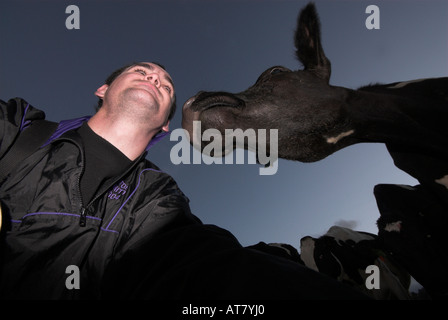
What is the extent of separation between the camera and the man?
149 centimetres

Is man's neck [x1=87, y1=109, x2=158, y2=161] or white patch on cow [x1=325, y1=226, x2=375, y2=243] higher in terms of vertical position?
man's neck [x1=87, y1=109, x2=158, y2=161]

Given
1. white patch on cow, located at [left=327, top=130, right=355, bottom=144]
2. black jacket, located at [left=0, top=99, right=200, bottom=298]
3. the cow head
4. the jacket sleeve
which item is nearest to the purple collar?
black jacket, located at [left=0, top=99, right=200, bottom=298]

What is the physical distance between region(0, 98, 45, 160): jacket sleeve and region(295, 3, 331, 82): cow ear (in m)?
3.13

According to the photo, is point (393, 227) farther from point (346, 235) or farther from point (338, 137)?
point (338, 137)

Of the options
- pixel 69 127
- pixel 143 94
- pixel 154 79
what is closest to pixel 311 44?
pixel 154 79

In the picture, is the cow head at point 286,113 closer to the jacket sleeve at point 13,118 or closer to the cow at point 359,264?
the jacket sleeve at point 13,118

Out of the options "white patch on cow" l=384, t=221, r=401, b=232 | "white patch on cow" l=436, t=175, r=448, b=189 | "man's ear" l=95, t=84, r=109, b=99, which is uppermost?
"man's ear" l=95, t=84, r=109, b=99

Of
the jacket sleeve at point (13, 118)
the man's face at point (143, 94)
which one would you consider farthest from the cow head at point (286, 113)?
the jacket sleeve at point (13, 118)

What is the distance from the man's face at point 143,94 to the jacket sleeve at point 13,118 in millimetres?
836

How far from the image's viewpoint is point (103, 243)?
2.35m

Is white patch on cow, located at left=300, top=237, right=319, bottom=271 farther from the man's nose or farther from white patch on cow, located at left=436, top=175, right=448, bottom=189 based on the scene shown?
the man's nose

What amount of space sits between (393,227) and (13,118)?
4.18 m

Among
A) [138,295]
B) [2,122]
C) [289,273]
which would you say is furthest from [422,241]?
Result: [2,122]
